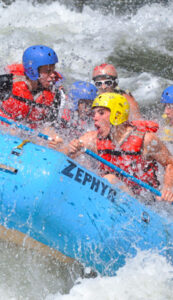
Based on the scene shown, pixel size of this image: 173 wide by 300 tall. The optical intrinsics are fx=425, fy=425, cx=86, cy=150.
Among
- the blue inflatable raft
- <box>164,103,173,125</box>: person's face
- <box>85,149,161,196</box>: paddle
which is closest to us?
the blue inflatable raft

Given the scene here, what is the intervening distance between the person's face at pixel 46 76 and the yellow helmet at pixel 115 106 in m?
1.14

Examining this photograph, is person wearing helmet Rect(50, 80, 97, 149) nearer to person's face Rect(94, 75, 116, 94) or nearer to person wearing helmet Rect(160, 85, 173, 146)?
person's face Rect(94, 75, 116, 94)

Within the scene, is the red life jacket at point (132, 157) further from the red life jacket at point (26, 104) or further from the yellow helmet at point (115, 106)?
the red life jacket at point (26, 104)

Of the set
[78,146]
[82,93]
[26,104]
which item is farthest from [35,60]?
[78,146]

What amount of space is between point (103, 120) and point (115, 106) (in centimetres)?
17

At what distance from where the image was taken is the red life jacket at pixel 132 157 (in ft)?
12.8

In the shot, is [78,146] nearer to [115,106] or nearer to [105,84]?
[115,106]

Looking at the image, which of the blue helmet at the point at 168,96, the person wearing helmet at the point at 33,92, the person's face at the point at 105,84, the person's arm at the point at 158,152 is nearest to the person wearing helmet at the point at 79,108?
the person wearing helmet at the point at 33,92

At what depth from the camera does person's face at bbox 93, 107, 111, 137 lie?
3.87m

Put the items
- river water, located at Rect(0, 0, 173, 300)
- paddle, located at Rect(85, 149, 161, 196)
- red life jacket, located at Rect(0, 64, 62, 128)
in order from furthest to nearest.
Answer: red life jacket, located at Rect(0, 64, 62, 128)
paddle, located at Rect(85, 149, 161, 196)
river water, located at Rect(0, 0, 173, 300)

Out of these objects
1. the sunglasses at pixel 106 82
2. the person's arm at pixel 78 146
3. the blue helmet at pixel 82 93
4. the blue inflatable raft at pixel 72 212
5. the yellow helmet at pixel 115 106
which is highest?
the yellow helmet at pixel 115 106

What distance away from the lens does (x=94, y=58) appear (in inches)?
365

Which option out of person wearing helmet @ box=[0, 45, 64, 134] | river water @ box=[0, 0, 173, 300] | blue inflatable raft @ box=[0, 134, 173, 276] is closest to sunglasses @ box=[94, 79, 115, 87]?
person wearing helmet @ box=[0, 45, 64, 134]

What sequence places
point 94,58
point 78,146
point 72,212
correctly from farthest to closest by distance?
point 94,58, point 78,146, point 72,212
